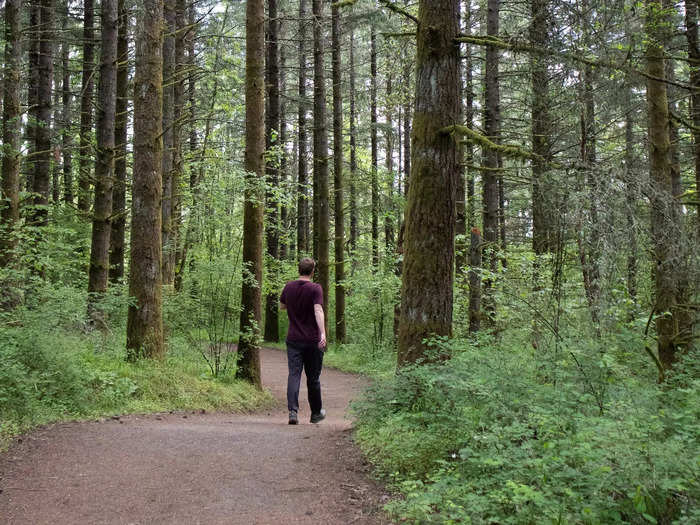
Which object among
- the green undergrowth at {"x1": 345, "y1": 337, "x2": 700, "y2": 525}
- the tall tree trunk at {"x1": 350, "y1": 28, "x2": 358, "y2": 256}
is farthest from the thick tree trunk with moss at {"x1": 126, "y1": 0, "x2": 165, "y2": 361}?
the tall tree trunk at {"x1": 350, "y1": 28, "x2": 358, "y2": 256}

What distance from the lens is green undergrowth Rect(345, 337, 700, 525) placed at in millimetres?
3070

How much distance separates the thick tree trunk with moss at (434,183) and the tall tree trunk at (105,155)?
8.08 m

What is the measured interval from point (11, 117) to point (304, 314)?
8428 mm

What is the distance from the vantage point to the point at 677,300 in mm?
6812

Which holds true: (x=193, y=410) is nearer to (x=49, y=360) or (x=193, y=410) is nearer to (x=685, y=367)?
(x=49, y=360)

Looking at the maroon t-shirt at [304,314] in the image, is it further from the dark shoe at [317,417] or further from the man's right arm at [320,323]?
the dark shoe at [317,417]

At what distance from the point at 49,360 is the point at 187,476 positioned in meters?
3.45

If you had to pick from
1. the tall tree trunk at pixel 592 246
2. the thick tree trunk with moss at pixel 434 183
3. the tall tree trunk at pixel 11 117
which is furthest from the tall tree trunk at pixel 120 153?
the tall tree trunk at pixel 592 246

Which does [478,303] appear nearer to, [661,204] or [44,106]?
[661,204]

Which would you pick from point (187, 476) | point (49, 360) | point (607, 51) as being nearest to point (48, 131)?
point (49, 360)

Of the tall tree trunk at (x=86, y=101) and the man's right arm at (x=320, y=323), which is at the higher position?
the tall tree trunk at (x=86, y=101)

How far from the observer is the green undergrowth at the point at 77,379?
6.23 m

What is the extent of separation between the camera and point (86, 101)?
17.1 metres

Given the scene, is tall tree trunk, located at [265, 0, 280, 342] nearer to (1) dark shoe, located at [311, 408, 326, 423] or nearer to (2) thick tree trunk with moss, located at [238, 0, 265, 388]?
(2) thick tree trunk with moss, located at [238, 0, 265, 388]
